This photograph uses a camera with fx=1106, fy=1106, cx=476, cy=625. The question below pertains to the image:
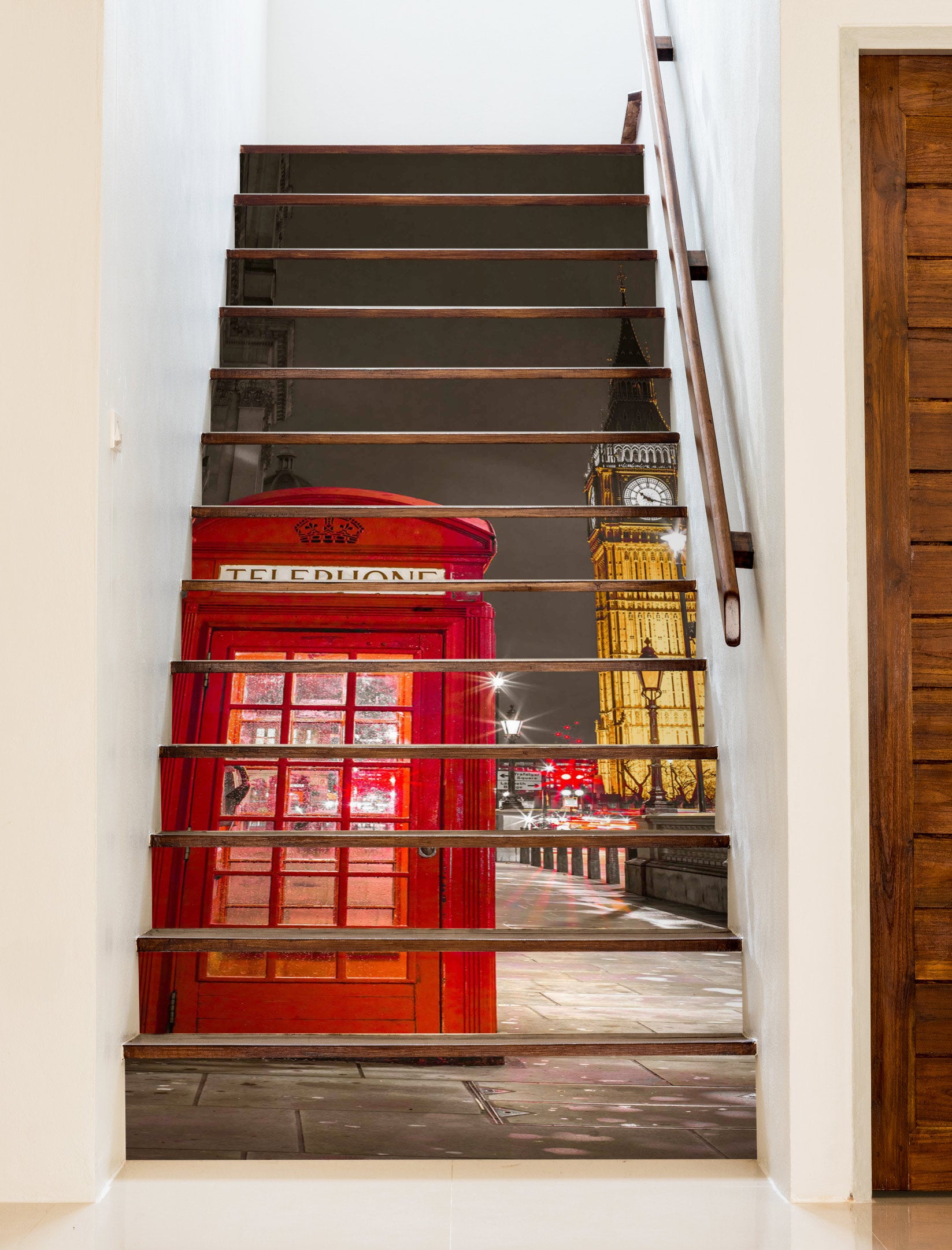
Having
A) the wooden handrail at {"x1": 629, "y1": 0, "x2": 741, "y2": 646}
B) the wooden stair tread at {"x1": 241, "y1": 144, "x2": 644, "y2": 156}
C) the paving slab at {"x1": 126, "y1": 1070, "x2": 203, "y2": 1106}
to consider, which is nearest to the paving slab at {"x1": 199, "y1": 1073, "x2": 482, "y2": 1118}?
the paving slab at {"x1": 126, "y1": 1070, "x2": 203, "y2": 1106}

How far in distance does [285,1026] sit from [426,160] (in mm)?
4314

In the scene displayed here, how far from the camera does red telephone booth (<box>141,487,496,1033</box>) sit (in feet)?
11.8

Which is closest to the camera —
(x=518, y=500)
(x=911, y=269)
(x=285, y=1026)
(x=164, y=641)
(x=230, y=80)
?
(x=911, y=269)

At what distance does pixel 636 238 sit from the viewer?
5.96m

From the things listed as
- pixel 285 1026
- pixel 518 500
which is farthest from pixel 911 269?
pixel 518 500

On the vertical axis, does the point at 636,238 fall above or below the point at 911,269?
above

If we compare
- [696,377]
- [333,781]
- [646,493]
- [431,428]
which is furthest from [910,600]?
[431,428]

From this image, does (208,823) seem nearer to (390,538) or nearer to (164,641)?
(164,641)

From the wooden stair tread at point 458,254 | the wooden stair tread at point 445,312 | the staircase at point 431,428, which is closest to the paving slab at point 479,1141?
the staircase at point 431,428

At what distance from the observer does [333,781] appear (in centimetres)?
378

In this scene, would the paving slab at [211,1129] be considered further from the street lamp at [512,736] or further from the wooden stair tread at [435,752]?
the street lamp at [512,736]

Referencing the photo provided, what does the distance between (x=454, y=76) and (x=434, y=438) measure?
291 cm

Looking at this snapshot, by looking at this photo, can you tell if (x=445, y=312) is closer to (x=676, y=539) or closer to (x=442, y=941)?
(x=676, y=539)

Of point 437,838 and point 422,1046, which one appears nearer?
point 422,1046
